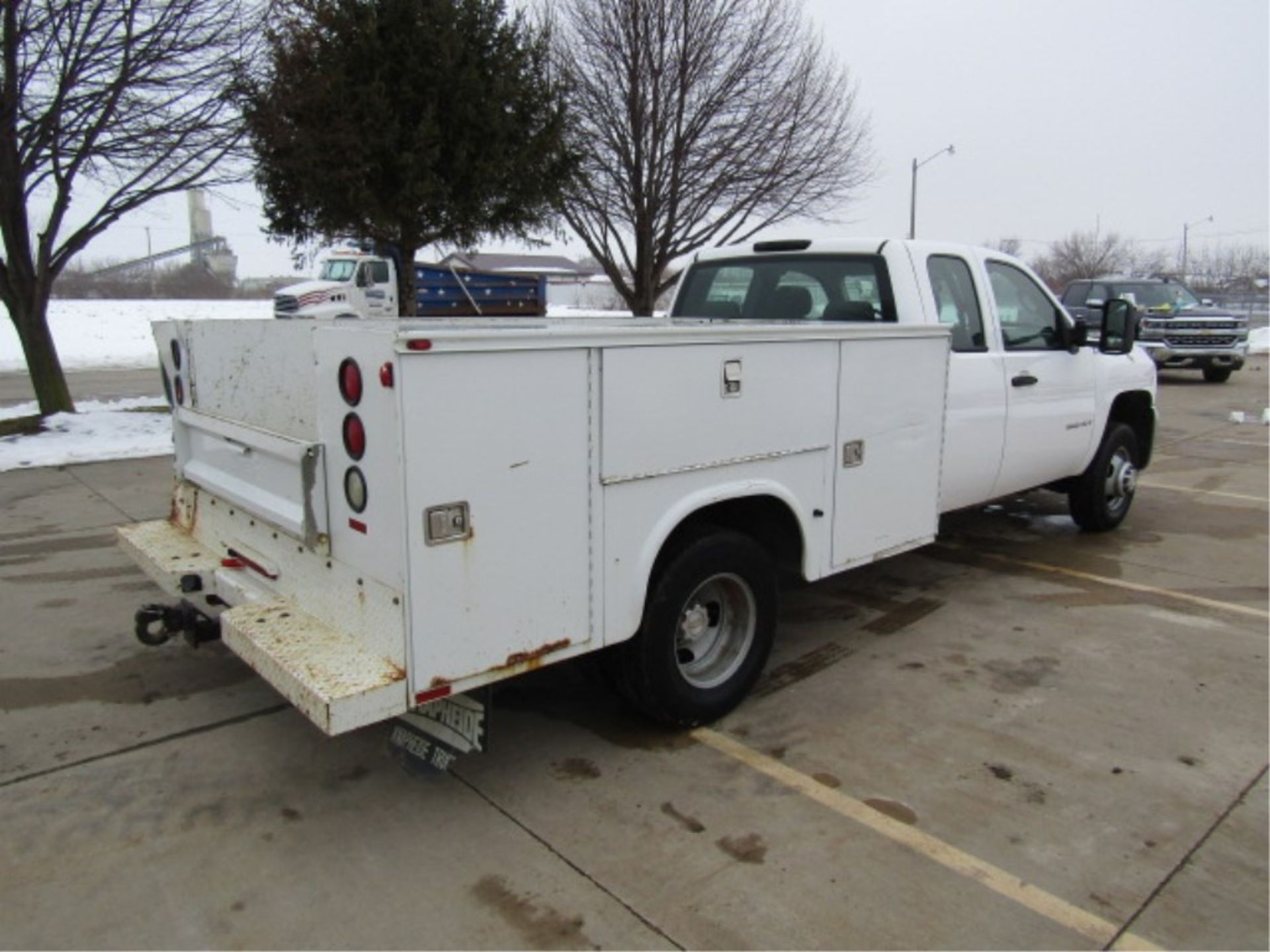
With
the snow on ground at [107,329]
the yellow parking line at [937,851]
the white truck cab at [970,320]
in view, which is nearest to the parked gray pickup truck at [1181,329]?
the white truck cab at [970,320]

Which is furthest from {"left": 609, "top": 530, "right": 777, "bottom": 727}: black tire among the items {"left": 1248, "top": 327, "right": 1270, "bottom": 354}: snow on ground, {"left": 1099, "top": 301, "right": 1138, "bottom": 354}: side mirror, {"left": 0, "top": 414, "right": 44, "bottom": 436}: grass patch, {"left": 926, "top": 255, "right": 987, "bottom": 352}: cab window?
{"left": 1248, "top": 327, "right": 1270, "bottom": 354}: snow on ground

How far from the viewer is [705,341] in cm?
327

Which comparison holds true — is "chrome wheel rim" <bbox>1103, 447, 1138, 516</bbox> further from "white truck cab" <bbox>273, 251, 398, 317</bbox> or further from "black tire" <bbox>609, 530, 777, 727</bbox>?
"white truck cab" <bbox>273, 251, 398, 317</bbox>

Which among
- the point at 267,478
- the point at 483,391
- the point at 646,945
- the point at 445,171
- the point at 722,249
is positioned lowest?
the point at 646,945

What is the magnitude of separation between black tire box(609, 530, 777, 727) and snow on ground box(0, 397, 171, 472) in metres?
6.95

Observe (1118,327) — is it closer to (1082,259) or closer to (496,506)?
(496,506)

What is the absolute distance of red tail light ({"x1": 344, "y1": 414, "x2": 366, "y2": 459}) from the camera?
274 cm

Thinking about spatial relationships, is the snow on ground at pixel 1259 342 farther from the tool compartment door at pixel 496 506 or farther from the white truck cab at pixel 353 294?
the tool compartment door at pixel 496 506

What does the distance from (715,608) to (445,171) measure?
11493 mm

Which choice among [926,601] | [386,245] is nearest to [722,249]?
[926,601]

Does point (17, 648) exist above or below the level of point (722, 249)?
below

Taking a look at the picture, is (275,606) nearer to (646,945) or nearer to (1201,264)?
(646,945)

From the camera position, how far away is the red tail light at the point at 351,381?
8.91ft

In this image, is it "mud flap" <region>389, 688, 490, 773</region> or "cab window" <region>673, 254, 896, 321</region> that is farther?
"cab window" <region>673, 254, 896, 321</region>
